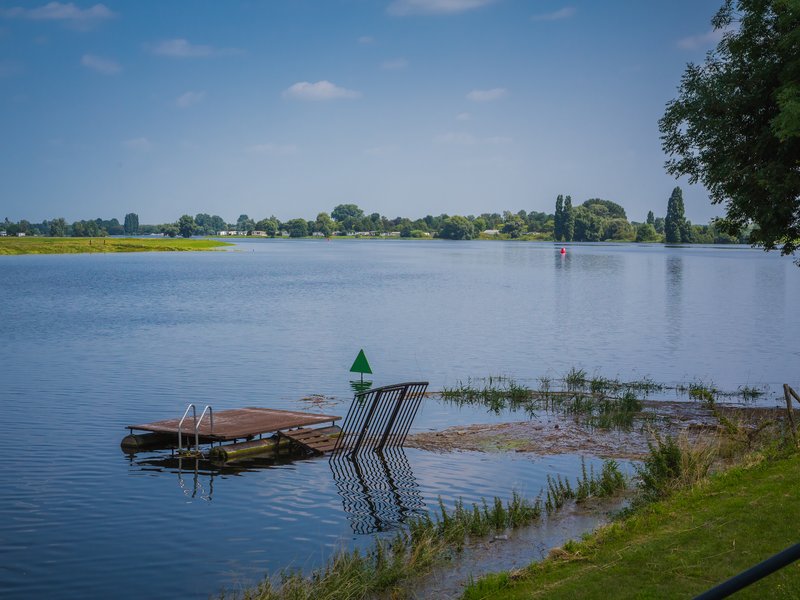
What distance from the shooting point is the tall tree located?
23.2 metres

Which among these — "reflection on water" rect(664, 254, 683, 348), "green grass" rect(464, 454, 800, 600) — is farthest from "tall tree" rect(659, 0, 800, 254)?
"reflection on water" rect(664, 254, 683, 348)

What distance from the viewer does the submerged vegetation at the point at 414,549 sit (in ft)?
40.1

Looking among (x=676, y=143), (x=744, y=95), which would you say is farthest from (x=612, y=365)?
(x=744, y=95)

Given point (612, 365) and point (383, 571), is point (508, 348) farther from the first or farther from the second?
point (383, 571)

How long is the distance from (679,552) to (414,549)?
4812 mm

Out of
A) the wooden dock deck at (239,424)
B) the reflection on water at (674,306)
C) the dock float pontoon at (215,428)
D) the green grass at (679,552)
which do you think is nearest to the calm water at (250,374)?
the reflection on water at (674,306)

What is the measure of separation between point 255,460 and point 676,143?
1744cm

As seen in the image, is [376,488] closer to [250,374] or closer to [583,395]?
[583,395]

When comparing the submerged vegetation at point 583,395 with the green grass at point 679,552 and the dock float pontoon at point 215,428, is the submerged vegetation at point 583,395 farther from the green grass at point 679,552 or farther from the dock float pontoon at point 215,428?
the green grass at point 679,552

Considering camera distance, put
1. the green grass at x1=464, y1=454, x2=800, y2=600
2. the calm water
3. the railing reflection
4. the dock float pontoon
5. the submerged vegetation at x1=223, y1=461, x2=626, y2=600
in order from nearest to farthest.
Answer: the green grass at x1=464, y1=454, x2=800, y2=600, the submerged vegetation at x1=223, y1=461, x2=626, y2=600, the calm water, the railing reflection, the dock float pontoon

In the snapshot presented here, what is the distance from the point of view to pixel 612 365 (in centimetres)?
4031

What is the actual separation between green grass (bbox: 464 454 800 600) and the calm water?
16.9 feet

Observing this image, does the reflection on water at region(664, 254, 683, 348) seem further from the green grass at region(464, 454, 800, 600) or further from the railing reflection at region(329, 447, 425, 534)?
the green grass at region(464, 454, 800, 600)

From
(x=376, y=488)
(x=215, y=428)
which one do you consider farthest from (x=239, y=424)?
(x=376, y=488)
